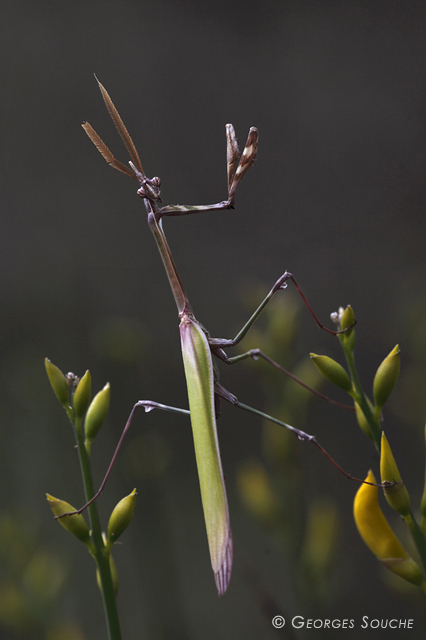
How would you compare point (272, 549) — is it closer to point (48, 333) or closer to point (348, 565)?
point (348, 565)

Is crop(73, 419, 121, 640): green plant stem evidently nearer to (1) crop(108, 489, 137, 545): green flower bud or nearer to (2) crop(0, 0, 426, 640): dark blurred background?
(1) crop(108, 489, 137, 545): green flower bud

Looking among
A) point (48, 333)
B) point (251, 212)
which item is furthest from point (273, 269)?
point (48, 333)

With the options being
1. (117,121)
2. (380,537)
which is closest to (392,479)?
(380,537)

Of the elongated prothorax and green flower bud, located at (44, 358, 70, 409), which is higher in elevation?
green flower bud, located at (44, 358, 70, 409)

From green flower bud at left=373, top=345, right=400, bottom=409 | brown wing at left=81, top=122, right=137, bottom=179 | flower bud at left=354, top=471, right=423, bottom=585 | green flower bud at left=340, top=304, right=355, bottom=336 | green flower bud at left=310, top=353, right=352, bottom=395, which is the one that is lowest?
flower bud at left=354, top=471, right=423, bottom=585

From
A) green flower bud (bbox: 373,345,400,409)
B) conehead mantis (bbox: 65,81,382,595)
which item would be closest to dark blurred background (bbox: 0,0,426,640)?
conehead mantis (bbox: 65,81,382,595)

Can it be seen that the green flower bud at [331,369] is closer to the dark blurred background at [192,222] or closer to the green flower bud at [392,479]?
the green flower bud at [392,479]

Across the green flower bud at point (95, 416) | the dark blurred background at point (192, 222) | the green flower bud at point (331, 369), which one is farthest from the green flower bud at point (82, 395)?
the dark blurred background at point (192, 222)
